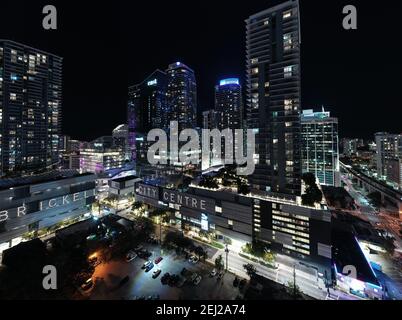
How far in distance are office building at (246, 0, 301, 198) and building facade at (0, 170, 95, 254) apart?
3681 centimetres

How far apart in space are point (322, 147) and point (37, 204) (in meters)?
74.8

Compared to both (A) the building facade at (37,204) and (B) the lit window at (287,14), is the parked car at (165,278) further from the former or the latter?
(B) the lit window at (287,14)

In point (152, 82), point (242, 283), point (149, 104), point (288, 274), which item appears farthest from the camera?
point (149, 104)

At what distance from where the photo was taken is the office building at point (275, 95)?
125ft

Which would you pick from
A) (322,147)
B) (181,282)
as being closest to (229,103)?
(322,147)

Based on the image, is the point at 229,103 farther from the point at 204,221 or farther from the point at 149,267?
the point at 149,267

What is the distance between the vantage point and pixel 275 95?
39750 mm

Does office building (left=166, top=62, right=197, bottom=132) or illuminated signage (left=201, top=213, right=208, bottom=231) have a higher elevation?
office building (left=166, top=62, right=197, bottom=132)

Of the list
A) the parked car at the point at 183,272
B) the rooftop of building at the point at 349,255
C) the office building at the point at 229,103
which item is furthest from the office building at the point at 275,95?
the office building at the point at 229,103

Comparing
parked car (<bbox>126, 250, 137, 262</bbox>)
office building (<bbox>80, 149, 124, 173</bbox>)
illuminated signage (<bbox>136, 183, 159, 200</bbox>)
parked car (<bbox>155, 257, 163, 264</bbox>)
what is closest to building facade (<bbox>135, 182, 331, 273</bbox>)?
illuminated signage (<bbox>136, 183, 159, 200</bbox>)

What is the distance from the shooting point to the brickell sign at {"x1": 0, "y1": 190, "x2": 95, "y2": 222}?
31.5 metres

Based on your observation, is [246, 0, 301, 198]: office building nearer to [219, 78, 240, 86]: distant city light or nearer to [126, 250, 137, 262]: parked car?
[126, 250, 137, 262]: parked car

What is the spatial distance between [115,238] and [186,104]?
369ft

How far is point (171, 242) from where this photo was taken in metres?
34.7
